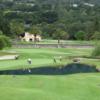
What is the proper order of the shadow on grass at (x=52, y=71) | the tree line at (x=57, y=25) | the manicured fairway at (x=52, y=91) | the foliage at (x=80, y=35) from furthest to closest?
the tree line at (x=57, y=25) < the foliage at (x=80, y=35) < the shadow on grass at (x=52, y=71) < the manicured fairway at (x=52, y=91)

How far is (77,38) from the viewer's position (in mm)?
124625

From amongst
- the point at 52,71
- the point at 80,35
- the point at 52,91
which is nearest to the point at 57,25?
the point at 80,35

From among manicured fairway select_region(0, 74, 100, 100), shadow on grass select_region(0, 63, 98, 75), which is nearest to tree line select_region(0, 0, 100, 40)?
shadow on grass select_region(0, 63, 98, 75)

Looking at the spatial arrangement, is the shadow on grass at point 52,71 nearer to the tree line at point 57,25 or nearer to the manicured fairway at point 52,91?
the manicured fairway at point 52,91

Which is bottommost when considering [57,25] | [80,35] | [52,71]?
[80,35]

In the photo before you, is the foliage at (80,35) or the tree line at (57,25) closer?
the foliage at (80,35)

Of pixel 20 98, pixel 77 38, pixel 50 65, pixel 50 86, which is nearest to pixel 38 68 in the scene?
pixel 50 65

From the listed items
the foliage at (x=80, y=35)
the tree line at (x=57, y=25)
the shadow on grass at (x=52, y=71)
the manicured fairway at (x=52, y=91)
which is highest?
the manicured fairway at (x=52, y=91)

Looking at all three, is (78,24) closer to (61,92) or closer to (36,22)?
(36,22)

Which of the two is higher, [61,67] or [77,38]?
[61,67]

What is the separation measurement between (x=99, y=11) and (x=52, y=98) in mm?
155320

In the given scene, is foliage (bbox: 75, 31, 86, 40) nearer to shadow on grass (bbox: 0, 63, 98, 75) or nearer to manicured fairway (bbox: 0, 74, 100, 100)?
shadow on grass (bbox: 0, 63, 98, 75)

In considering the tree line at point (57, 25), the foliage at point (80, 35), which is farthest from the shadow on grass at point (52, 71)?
the foliage at point (80, 35)

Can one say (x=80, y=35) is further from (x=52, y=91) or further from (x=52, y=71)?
(x=52, y=91)
